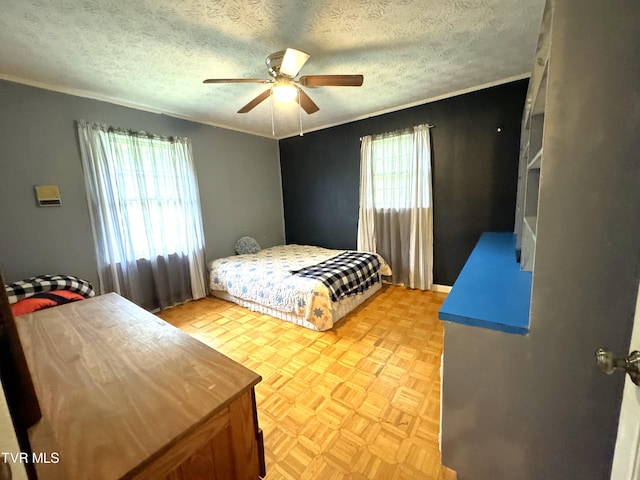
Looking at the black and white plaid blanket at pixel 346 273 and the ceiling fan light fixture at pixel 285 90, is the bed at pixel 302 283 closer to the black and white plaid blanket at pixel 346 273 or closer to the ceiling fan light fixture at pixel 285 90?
the black and white plaid blanket at pixel 346 273

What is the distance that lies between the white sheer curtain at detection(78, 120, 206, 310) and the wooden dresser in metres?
2.03

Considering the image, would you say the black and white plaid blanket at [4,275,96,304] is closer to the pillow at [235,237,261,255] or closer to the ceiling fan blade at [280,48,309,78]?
the pillow at [235,237,261,255]

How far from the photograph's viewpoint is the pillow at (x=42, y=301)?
1.84 meters

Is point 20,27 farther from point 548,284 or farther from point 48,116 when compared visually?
A: point 548,284

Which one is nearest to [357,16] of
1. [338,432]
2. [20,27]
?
[20,27]

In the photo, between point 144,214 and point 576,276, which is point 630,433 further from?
point 144,214

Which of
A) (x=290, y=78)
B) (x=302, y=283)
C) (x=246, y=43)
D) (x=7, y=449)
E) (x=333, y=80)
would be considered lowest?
(x=302, y=283)

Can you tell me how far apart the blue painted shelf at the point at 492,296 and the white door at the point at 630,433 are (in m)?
0.31

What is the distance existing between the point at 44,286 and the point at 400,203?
12.7 ft

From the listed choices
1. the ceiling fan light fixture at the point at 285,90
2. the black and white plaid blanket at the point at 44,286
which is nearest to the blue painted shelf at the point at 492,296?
the ceiling fan light fixture at the point at 285,90

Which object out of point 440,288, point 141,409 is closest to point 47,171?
point 141,409

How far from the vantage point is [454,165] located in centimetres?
308

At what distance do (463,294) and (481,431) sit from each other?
0.57m

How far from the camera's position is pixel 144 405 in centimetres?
70
